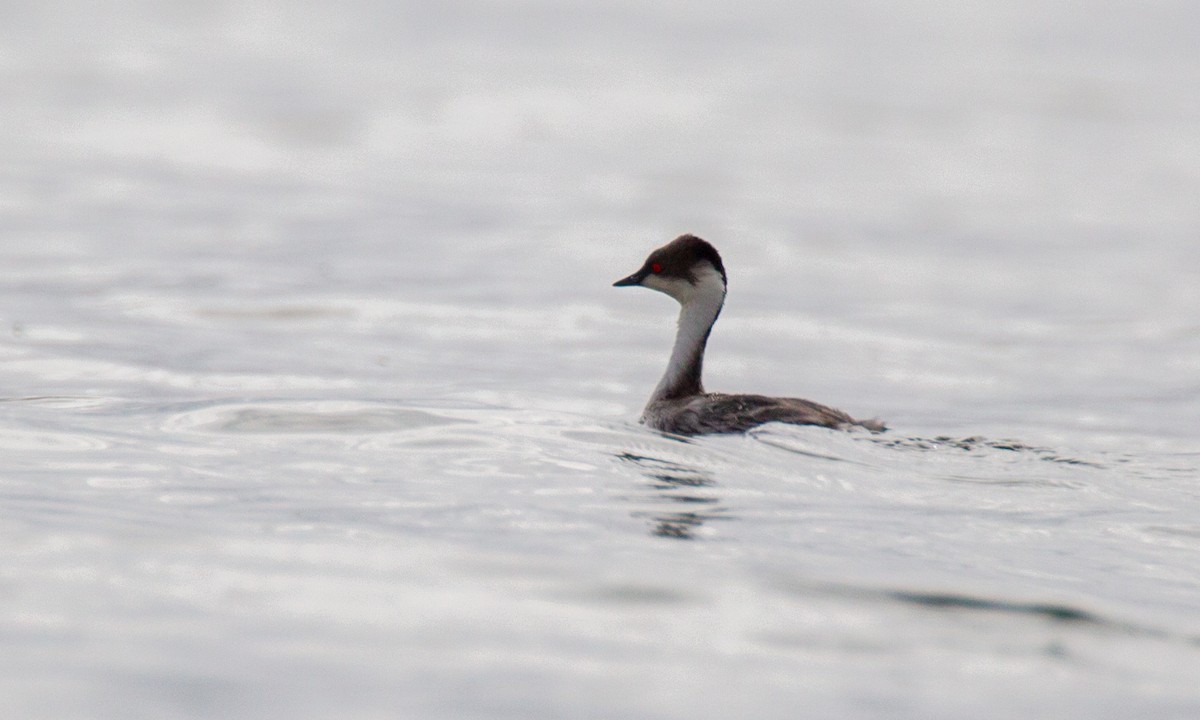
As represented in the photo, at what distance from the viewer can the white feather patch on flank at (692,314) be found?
38.6 feet

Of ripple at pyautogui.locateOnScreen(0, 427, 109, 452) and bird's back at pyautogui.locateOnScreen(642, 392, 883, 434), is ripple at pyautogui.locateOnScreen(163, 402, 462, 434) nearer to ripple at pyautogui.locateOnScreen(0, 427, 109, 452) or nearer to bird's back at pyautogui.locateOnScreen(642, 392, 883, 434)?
ripple at pyautogui.locateOnScreen(0, 427, 109, 452)

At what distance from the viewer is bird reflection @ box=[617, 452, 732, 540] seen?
862 centimetres

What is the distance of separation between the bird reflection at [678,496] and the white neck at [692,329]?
1.45 m

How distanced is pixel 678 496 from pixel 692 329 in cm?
268

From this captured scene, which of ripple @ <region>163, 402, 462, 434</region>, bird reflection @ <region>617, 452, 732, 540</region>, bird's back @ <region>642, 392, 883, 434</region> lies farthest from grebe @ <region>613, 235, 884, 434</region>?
ripple @ <region>163, 402, 462, 434</region>

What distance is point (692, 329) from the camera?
11805 mm

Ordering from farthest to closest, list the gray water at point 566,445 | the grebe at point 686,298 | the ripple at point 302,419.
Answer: the grebe at point 686,298 → the ripple at point 302,419 → the gray water at point 566,445

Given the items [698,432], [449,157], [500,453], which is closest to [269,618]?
[500,453]

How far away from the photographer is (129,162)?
94.4ft

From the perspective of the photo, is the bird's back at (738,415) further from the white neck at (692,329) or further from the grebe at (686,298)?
the white neck at (692,329)


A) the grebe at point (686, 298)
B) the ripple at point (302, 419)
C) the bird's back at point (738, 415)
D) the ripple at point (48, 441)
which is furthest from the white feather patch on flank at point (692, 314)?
the ripple at point (48, 441)

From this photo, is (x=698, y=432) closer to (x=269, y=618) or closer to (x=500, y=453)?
(x=500, y=453)

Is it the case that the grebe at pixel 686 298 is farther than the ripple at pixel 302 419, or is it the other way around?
the grebe at pixel 686 298

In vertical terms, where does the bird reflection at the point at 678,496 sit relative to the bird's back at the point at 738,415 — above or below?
below
